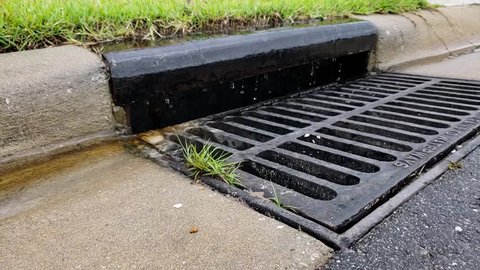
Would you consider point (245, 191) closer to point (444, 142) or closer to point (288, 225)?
point (288, 225)

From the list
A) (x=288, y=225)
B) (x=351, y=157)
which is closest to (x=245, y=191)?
(x=288, y=225)

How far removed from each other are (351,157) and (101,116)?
45.1 inches

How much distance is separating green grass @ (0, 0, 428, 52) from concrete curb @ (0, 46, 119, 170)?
0.15 m

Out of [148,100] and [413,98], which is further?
[413,98]

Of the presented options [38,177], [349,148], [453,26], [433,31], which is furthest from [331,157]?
[453,26]

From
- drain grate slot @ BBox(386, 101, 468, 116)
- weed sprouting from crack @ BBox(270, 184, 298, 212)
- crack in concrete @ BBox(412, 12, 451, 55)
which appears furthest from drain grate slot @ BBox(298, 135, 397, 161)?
crack in concrete @ BBox(412, 12, 451, 55)

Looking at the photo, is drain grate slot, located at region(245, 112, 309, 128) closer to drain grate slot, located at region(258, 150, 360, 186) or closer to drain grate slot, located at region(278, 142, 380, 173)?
drain grate slot, located at region(278, 142, 380, 173)

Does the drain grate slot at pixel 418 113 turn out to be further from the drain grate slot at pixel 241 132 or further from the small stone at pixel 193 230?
the small stone at pixel 193 230

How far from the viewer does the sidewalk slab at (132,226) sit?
3.80ft

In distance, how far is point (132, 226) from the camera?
133 centimetres

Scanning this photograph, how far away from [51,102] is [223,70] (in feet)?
3.03

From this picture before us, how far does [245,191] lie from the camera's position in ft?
5.02


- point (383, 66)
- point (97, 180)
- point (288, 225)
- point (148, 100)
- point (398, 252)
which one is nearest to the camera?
point (398, 252)

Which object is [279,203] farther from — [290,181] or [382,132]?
[382,132]
